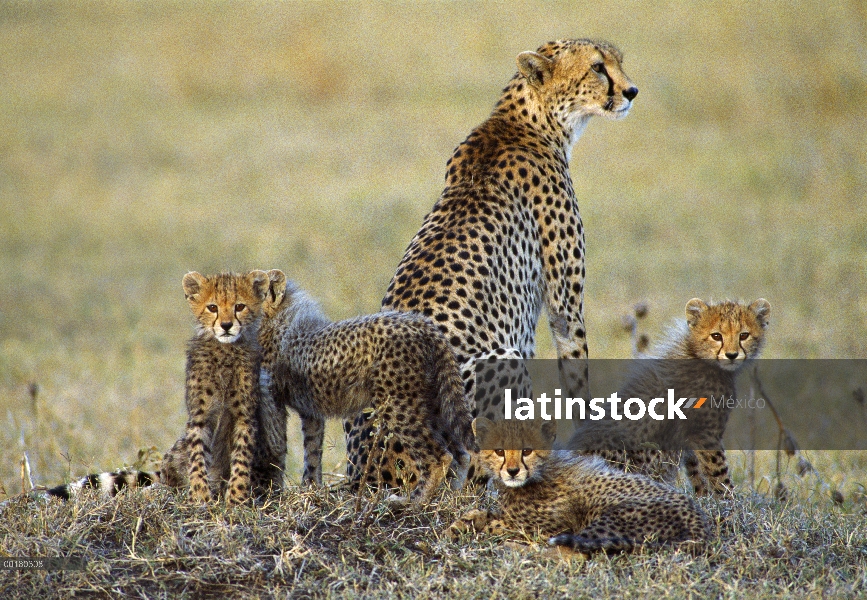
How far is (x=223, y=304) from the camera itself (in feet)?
12.9

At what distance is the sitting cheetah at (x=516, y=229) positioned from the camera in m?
4.32

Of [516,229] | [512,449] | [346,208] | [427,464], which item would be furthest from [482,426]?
[346,208]

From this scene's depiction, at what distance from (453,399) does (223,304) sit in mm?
851

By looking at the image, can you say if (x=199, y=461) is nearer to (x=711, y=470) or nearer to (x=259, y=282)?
(x=259, y=282)

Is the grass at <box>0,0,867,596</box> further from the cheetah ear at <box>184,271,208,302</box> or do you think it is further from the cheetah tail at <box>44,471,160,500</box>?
the cheetah ear at <box>184,271,208,302</box>

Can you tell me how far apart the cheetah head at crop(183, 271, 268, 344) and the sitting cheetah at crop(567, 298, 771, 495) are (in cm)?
121

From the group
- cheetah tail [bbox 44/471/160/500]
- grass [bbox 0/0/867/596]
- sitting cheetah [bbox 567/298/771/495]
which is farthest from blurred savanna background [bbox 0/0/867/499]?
sitting cheetah [bbox 567/298/771/495]

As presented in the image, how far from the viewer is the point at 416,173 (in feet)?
41.7

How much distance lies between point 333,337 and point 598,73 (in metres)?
1.86

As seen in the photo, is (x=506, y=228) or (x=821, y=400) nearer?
(x=506, y=228)

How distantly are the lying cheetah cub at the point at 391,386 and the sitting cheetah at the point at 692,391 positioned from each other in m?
0.51

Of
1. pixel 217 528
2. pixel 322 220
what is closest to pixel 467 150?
pixel 217 528

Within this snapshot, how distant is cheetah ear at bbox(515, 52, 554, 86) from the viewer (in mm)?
5000

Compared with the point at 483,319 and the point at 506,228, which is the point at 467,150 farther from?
the point at 483,319
